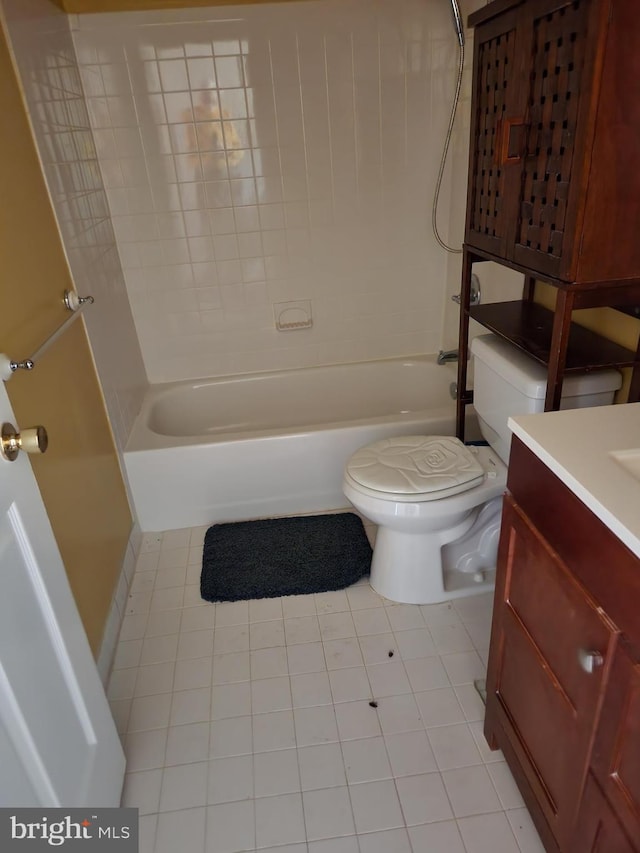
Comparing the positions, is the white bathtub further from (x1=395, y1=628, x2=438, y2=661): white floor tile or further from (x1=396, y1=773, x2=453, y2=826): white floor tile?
(x1=396, y1=773, x2=453, y2=826): white floor tile

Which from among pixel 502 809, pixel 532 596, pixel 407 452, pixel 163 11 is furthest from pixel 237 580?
pixel 163 11

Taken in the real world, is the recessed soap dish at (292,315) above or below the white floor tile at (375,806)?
above

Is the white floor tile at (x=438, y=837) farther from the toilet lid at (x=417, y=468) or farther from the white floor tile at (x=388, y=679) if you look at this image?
the toilet lid at (x=417, y=468)

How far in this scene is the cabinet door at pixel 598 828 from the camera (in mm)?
831

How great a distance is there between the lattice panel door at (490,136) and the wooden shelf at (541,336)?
0.24 metres

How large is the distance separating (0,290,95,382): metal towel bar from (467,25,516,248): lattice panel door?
114 cm

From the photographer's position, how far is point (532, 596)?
1.04 m

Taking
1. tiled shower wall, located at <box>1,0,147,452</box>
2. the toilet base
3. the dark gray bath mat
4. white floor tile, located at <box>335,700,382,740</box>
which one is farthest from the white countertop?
tiled shower wall, located at <box>1,0,147,452</box>

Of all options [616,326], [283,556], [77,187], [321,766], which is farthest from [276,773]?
[77,187]

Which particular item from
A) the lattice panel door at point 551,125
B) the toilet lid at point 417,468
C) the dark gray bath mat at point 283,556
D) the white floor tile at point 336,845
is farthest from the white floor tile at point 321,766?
the lattice panel door at point 551,125

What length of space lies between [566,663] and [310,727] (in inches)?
30.7

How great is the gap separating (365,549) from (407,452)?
460 millimetres

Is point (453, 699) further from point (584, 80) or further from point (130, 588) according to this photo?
point (584, 80)

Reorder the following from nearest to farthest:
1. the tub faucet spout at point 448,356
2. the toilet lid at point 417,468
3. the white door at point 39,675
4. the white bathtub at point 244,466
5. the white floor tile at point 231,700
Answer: the white door at point 39,675, the white floor tile at point 231,700, the toilet lid at point 417,468, the white bathtub at point 244,466, the tub faucet spout at point 448,356
